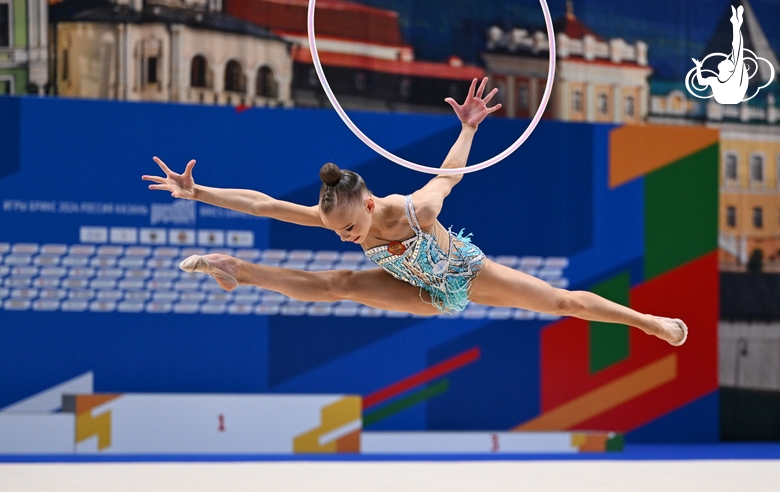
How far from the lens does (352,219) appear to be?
3.74 meters

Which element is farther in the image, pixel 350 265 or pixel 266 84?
pixel 266 84

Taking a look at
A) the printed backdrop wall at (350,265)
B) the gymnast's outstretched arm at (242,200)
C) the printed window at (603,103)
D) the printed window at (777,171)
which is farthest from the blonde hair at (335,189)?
the printed window at (777,171)

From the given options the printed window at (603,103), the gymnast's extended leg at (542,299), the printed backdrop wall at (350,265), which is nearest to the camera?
the gymnast's extended leg at (542,299)

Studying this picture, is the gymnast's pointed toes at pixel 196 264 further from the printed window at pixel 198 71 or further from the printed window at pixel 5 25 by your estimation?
the printed window at pixel 5 25

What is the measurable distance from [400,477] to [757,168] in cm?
527

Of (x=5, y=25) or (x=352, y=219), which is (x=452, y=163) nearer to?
(x=352, y=219)

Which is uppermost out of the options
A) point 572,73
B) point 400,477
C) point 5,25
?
point 5,25

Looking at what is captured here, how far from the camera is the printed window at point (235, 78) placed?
7.79 meters

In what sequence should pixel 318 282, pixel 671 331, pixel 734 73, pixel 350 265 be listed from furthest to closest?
pixel 734 73 < pixel 350 265 < pixel 671 331 < pixel 318 282

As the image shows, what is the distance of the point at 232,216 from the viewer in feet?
23.2

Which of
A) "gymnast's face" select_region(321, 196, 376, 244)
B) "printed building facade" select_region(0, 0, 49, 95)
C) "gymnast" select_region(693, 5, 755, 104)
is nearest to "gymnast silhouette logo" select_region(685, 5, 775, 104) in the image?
"gymnast" select_region(693, 5, 755, 104)

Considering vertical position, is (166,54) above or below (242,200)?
above

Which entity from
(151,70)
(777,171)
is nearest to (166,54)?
(151,70)

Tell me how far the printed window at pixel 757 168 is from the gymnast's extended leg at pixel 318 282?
17.7ft
